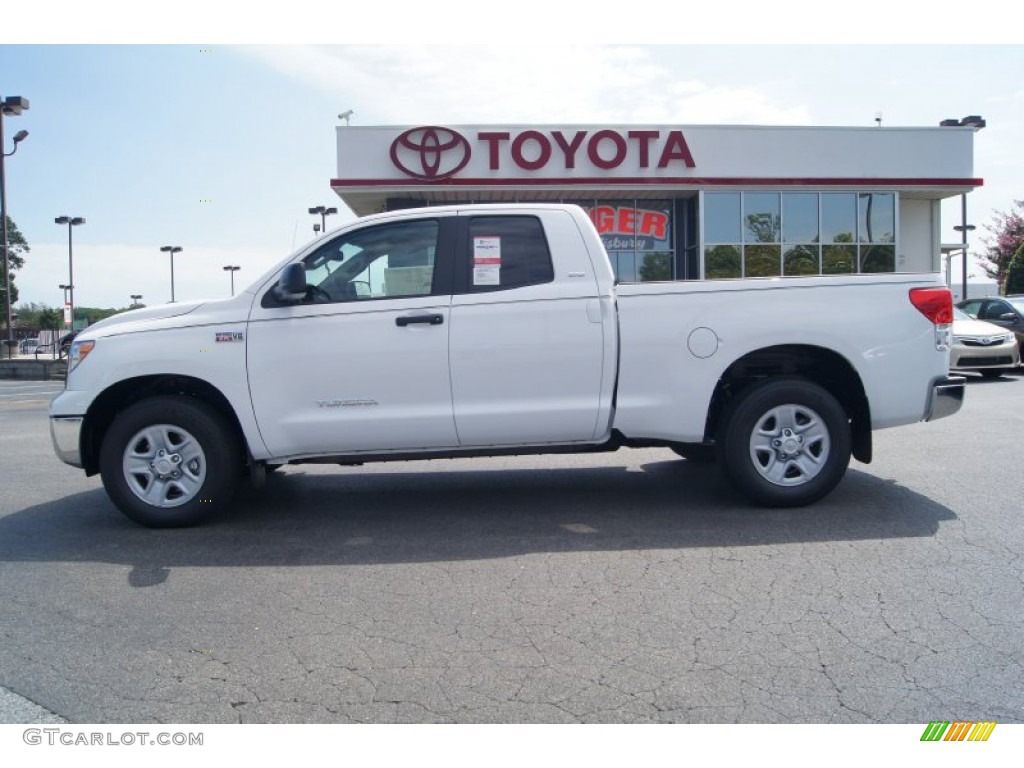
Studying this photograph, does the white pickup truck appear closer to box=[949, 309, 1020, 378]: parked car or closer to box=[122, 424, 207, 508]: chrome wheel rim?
box=[122, 424, 207, 508]: chrome wheel rim

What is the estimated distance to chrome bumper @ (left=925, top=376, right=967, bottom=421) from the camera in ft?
18.9

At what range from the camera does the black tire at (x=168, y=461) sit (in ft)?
18.2

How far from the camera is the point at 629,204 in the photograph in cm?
2291

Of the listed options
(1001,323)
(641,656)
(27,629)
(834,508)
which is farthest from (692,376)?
(1001,323)

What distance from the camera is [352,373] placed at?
551cm

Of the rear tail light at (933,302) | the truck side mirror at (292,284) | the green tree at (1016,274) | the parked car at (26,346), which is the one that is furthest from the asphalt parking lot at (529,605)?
the parked car at (26,346)

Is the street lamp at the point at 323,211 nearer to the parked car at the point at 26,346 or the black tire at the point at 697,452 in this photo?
the black tire at the point at 697,452

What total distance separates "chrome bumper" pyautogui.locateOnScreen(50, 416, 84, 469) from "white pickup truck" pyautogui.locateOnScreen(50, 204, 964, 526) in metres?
0.01

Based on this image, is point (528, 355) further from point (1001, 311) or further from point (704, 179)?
point (704, 179)

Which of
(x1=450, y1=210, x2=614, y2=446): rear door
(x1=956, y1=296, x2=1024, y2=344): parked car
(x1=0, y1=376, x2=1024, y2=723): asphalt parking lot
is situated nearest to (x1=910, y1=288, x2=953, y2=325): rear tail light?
(x1=0, y1=376, x2=1024, y2=723): asphalt parking lot

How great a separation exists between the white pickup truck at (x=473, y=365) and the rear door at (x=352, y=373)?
0.01 metres

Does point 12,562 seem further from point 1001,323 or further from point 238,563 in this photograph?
point 1001,323

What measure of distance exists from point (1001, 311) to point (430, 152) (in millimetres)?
13130

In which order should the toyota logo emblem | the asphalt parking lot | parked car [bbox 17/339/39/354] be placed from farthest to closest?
1. parked car [bbox 17/339/39/354]
2. the toyota logo emblem
3. the asphalt parking lot
